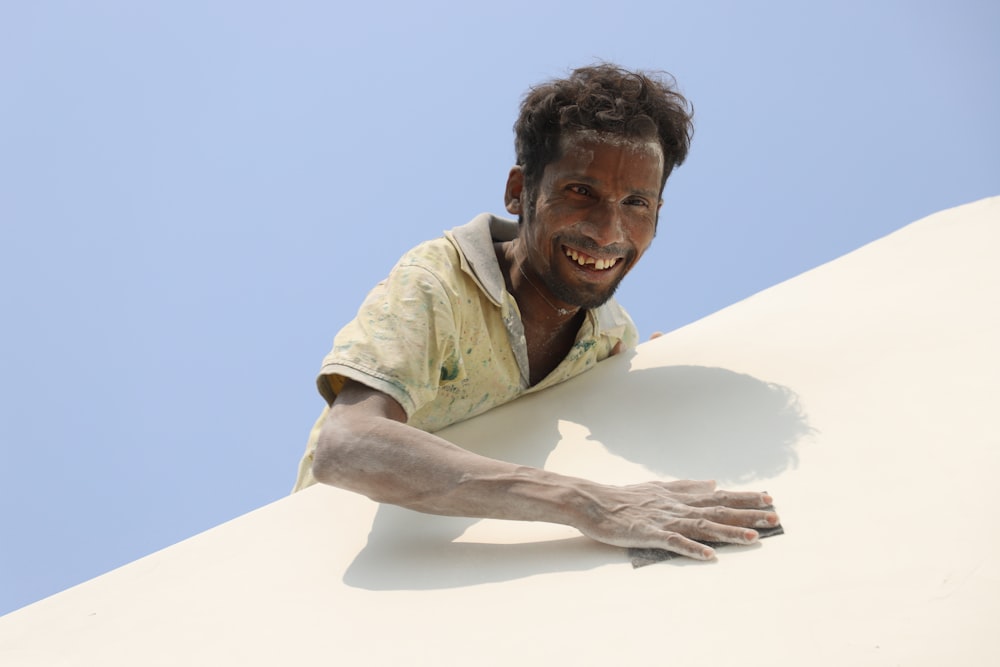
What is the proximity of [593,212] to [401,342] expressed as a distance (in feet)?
2.30

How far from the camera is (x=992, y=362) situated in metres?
2.32

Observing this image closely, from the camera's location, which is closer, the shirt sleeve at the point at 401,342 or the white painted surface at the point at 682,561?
the white painted surface at the point at 682,561

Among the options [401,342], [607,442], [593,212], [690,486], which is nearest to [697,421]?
[607,442]

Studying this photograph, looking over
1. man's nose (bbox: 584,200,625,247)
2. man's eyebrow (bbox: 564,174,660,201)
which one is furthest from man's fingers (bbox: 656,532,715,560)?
man's eyebrow (bbox: 564,174,660,201)

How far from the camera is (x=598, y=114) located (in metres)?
2.47

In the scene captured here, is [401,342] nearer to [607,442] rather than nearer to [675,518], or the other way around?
[607,442]

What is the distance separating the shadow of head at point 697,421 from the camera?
2176 mm

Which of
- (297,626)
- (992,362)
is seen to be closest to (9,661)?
(297,626)

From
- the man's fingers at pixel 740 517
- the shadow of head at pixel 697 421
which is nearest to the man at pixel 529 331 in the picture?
the man's fingers at pixel 740 517

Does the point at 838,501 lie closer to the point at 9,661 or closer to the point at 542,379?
the point at 542,379

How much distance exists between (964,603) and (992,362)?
3.73ft

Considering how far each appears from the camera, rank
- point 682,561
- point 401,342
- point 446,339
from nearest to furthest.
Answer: point 682,561 → point 401,342 → point 446,339

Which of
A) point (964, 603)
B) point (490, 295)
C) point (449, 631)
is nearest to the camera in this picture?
point (964, 603)

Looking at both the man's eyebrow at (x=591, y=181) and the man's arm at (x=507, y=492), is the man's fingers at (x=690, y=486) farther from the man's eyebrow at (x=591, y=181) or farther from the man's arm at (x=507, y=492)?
the man's eyebrow at (x=591, y=181)
